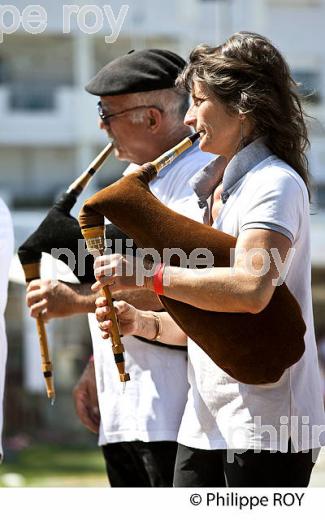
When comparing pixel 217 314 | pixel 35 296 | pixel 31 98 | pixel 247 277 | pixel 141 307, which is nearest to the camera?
pixel 247 277

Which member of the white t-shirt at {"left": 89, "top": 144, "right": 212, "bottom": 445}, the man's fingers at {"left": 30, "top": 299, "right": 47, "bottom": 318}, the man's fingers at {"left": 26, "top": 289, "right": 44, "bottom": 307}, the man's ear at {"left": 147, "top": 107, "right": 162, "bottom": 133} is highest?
the man's ear at {"left": 147, "top": 107, "right": 162, "bottom": 133}

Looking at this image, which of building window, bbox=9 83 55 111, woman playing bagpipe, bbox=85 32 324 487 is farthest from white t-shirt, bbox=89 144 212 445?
building window, bbox=9 83 55 111

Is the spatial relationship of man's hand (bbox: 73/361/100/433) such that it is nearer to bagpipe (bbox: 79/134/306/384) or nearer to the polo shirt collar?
bagpipe (bbox: 79/134/306/384)

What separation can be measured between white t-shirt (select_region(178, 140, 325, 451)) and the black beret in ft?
2.98

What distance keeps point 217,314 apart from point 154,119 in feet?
3.60

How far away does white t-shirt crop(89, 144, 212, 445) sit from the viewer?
11.1 feet

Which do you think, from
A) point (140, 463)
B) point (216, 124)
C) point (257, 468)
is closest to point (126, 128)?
point (216, 124)

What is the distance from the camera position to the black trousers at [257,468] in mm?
2641

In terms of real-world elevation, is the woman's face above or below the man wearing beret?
above

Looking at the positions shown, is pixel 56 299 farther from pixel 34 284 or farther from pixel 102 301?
pixel 102 301

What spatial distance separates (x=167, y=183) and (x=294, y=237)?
928 mm

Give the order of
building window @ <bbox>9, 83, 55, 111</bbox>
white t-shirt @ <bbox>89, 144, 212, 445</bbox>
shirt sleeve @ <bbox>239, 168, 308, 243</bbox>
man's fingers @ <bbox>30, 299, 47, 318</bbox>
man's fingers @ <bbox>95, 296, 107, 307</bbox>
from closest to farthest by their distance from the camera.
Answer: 1. shirt sleeve @ <bbox>239, 168, 308, 243</bbox>
2. man's fingers @ <bbox>95, 296, 107, 307</bbox>
3. white t-shirt @ <bbox>89, 144, 212, 445</bbox>
4. man's fingers @ <bbox>30, 299, 47, 318</bbox>
5. building window @ <bbox>9, 83, 55, 111</bbox>

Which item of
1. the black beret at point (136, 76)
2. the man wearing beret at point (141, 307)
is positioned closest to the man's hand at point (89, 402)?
the man wearing beret at point (141, 307)

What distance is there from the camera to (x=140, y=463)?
3.49 m
